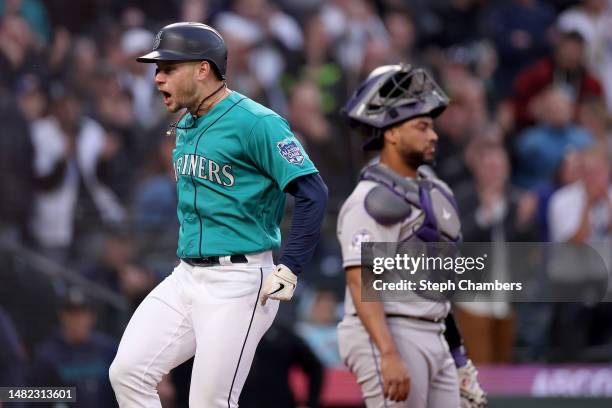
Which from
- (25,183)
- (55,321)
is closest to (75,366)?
(55,321)

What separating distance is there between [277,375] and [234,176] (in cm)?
314

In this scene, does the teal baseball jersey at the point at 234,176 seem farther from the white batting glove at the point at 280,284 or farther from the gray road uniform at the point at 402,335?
the gray road uniform at the point at 402,335

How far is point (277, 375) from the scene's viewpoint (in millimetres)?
7133

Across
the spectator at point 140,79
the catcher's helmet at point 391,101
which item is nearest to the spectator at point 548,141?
the spectator at point 140,79

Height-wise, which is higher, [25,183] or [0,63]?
[0,63]

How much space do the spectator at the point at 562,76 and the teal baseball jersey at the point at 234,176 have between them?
18.3ft

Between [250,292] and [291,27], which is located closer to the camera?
[250,292]

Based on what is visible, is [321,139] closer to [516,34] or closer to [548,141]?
[548,141]

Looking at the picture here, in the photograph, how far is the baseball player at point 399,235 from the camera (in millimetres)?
4566

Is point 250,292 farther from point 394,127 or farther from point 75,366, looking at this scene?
point 75,366

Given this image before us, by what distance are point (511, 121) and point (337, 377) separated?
2779mm

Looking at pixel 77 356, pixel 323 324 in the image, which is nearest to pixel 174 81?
pixel 77 356

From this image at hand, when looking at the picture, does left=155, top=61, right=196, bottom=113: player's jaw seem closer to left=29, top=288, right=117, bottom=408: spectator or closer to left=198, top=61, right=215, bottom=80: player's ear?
left=198, top=61, right=215, bottom=80: player's ear

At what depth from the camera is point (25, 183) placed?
25.4ft
